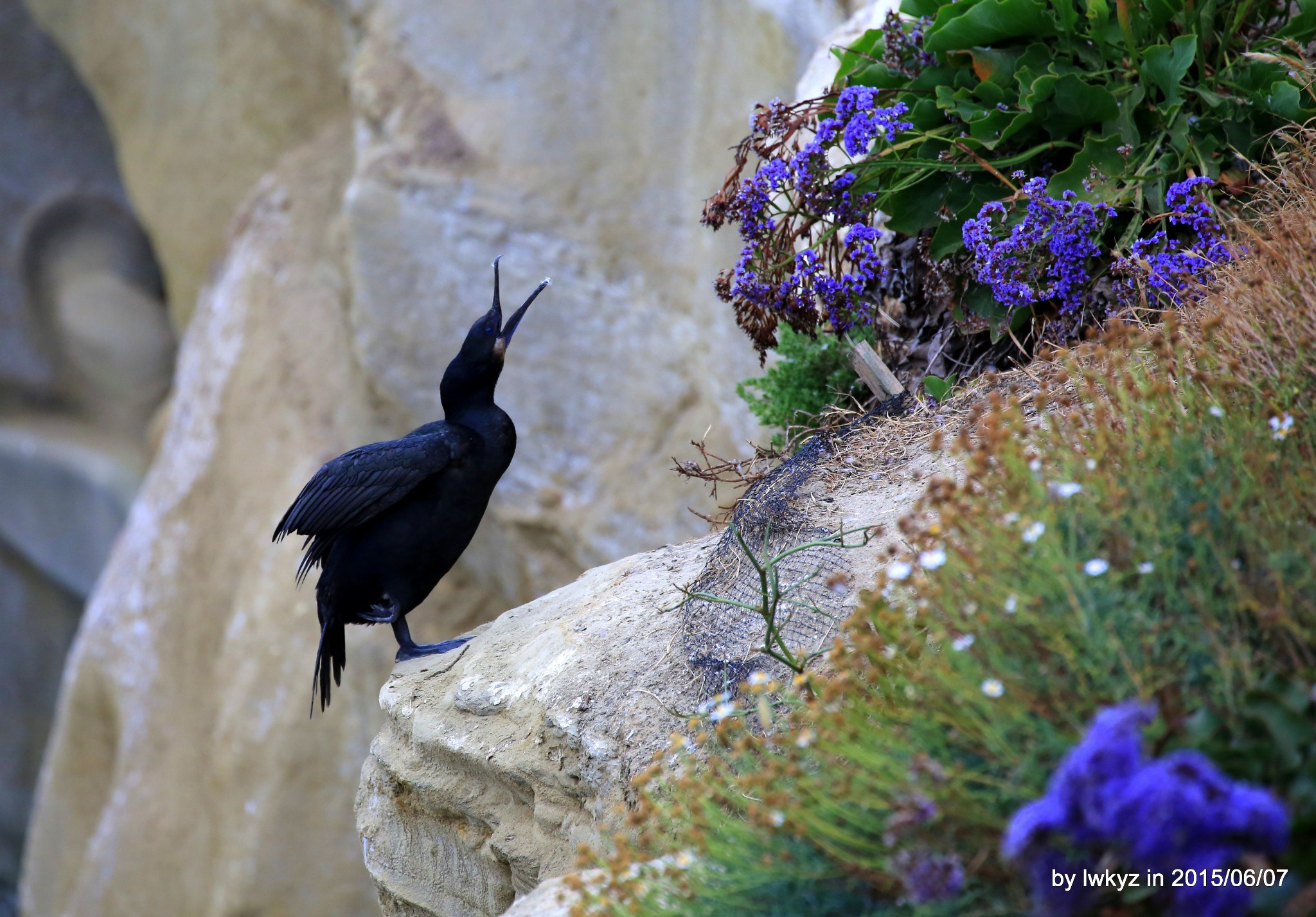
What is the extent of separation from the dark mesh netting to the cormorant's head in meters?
0.87

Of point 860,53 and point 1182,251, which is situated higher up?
point 860,53

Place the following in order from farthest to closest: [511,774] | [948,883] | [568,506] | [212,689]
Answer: [212,689], [568,506], [511,774], [948,883]

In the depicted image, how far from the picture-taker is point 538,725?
2732 millimetres

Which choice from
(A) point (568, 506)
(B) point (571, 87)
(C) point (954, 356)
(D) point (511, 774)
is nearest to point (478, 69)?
(B) point (571, 87)

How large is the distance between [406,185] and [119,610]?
139 inches

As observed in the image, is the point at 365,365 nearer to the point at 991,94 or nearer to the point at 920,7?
the point at 920,7

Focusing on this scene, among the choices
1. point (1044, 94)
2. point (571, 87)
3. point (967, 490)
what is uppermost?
point (571, 87)

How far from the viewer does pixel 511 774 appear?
2777 millimetres

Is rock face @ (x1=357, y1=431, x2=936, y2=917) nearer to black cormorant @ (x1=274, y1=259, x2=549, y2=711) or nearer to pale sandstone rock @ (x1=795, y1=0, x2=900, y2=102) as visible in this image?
black cormorant @ (x1=274, y1=259, x2=549, y2=711)

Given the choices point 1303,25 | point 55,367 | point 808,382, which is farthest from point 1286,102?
point 55,367

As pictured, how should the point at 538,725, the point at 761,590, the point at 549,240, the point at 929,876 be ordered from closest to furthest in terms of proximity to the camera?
the point at 929,876 < the point at 761,590 < the point at 538,725 < the point at 549,240

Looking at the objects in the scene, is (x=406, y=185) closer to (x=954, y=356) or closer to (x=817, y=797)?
(x=954, y=356)

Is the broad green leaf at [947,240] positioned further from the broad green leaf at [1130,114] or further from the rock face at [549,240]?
the rock face at [549,240]

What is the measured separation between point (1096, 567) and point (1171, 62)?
1980mm
